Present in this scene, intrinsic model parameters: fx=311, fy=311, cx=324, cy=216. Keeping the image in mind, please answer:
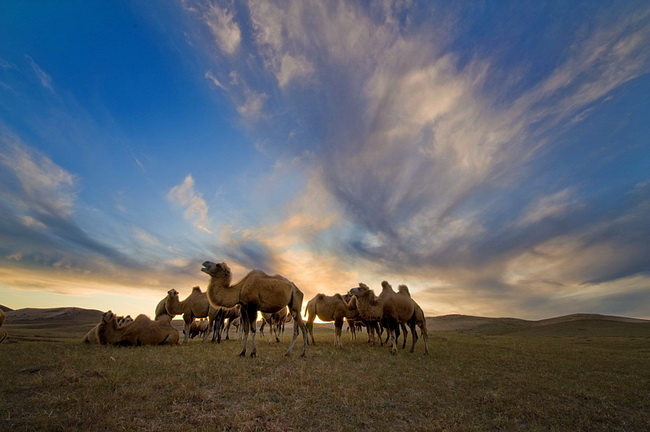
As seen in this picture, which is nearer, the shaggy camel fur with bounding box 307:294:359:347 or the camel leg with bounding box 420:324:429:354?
the camel leg with bounding box 420:324:429:354

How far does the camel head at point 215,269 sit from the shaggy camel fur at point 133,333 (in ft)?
15.3

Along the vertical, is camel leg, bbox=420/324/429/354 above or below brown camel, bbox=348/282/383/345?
below

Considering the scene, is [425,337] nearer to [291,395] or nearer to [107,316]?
[291,395]

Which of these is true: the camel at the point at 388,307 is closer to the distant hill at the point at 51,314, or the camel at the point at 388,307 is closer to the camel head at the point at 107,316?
the camel head at the point at 107,316

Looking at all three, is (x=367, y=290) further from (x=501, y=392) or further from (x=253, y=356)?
(x=501, y=392)

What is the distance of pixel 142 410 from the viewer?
5996 mm

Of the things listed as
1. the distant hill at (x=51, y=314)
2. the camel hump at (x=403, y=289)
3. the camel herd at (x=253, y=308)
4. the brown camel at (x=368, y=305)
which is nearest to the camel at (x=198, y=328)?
the camel herd at (x=253, y=308)

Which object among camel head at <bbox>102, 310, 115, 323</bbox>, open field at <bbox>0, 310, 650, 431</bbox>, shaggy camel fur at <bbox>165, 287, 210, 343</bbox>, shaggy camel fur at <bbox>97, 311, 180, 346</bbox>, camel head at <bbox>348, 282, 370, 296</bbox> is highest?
camel head at <bbox>348, 282, 370, 296</bbox>

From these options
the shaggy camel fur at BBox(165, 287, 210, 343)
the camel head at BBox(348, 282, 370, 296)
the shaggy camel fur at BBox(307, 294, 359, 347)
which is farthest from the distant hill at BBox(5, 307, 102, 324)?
the camel head at BBox(348, 282, 370, 296)

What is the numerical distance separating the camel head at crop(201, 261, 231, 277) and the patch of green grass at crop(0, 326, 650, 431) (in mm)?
3141

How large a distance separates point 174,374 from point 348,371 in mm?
5287

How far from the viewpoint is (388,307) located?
56.5 ft

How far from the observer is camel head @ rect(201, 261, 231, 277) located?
12.9 metres

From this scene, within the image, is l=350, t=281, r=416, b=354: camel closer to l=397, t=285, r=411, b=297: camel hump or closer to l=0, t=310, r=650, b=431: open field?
l=397, t=285, r=411, b=297: camel hump
